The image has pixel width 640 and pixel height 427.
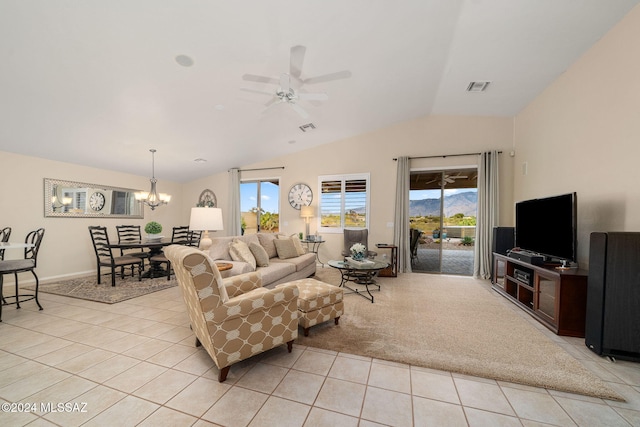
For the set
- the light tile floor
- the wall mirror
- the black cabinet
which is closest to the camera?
the light tile floor

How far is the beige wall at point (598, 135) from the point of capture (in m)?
2.50

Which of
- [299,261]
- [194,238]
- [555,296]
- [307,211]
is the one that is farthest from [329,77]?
[194,238]

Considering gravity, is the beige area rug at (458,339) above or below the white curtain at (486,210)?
below

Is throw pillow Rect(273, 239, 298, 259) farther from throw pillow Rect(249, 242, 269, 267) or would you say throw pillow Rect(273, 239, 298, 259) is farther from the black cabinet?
the black cabinet

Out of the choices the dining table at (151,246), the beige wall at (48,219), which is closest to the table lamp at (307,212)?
the dining table at (151,246)

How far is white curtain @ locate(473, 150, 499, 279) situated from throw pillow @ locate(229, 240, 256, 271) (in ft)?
14.7

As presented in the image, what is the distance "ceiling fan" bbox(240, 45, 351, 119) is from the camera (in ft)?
9.10

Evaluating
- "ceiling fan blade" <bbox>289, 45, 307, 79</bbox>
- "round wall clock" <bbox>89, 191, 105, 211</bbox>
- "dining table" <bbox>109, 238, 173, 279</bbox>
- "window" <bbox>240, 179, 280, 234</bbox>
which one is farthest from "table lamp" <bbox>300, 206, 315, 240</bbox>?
"round wall clock" <bbox>89, 191, 105, 211</bbox>

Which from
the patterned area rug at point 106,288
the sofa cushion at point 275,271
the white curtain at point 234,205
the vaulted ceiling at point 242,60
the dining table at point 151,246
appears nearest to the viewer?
the vaulted ceiling at point 242,60

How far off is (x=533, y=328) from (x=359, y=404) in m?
2.39

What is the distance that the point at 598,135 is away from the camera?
9.52 feet

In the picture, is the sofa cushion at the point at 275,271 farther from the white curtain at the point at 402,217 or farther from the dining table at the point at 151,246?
the white curtain at the point at 402,217

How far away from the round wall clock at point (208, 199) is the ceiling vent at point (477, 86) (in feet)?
21.3

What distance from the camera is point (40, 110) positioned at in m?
3.17
